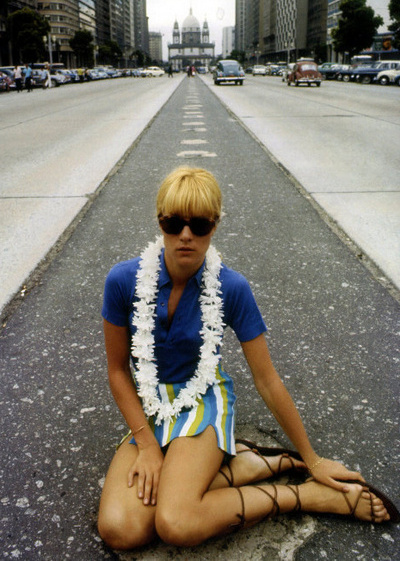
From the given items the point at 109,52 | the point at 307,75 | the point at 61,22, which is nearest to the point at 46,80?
the point at 307,75

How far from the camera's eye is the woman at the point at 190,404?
1882 millimetres

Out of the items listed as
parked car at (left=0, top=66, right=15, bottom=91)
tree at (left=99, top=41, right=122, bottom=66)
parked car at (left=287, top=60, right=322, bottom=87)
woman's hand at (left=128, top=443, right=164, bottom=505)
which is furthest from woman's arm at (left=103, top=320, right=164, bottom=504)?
tree at (left=99, top=41, right=122, bottom=66)

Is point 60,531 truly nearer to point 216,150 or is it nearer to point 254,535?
point 254,535

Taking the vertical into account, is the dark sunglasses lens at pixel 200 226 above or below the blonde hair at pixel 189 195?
below

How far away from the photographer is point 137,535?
1848 mm

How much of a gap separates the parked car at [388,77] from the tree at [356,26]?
2621cm

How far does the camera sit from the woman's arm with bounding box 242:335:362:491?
2.04 metres

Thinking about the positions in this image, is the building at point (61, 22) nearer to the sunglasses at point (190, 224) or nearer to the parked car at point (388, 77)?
the parked car at point (388, 77)

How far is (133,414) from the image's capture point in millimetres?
2084

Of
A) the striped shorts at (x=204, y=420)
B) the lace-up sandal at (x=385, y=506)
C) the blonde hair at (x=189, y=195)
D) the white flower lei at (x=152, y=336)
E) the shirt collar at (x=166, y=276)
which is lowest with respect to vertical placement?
the lace-up sandal at (x=385, y=506)

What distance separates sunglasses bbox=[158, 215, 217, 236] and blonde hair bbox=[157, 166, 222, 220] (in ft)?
0.05

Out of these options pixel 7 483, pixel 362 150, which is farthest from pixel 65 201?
pixel 362 150

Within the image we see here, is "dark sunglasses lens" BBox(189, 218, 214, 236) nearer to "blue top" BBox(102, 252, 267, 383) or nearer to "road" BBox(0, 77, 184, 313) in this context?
"blue top" BBox(102, 252, 267, 383)

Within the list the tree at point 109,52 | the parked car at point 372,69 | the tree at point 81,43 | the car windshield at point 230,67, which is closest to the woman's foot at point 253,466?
the parked car at point 372,69
